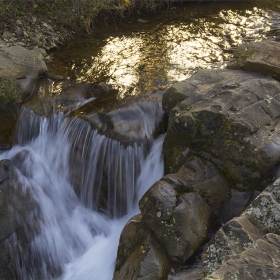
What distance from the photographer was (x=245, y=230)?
282 cm

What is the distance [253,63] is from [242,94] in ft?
3.77

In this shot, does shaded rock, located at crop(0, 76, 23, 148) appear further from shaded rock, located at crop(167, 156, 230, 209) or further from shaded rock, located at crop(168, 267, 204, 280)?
shaded rock, located at crop(168, 267, 204, 280)

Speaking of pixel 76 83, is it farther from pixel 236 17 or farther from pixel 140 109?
pixel 236 17

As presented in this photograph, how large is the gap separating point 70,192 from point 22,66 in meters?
2.80

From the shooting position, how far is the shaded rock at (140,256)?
13.2 ft

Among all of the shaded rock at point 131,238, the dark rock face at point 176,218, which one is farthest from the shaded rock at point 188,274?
the shaded rock at point 131,238

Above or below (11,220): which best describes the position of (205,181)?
above

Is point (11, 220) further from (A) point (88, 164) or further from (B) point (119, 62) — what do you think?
(B) point (119, 62)

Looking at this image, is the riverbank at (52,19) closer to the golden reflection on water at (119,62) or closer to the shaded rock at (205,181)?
the golden reflection on water at (119,62)

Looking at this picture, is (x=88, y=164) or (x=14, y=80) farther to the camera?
(x=14, y=80)

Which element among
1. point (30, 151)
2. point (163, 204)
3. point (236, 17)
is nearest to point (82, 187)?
point (30, 151)

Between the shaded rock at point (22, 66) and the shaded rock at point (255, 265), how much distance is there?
18.3 feet

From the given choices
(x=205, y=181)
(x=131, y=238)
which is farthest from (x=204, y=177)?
(x=131, y=238)

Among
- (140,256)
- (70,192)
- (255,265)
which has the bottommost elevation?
(70,192)
